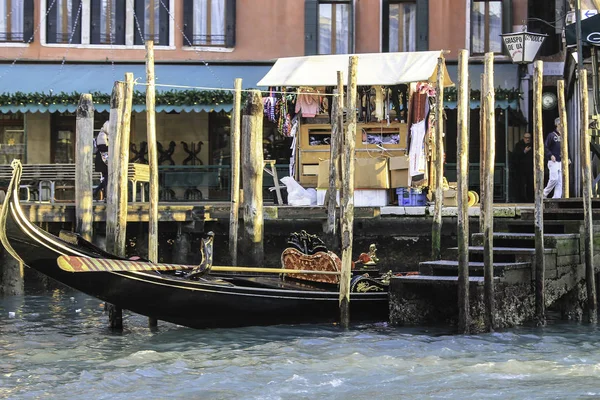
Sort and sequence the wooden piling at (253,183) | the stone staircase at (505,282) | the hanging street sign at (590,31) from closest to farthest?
the stone staircase at (505,282), the wooden piling at (253,183), the hanging street sign at (590,31)

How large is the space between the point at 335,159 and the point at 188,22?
22.4ft

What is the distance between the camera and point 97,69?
18.8 m

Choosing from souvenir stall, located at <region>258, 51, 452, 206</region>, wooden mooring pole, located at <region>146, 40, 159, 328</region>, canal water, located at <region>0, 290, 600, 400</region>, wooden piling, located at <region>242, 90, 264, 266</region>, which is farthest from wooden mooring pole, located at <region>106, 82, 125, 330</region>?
souvenir stall, located at <region>258, 51, 452, 206</region>

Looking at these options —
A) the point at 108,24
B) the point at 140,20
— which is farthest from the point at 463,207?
the point at 108,24

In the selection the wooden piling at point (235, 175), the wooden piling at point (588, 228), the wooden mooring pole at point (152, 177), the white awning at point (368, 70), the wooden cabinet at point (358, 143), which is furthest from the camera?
the wooden cabinet at point (358, 143)

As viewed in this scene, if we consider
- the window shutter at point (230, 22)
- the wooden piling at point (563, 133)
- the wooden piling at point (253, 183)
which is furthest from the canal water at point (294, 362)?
the window shutter at point (230, 22)

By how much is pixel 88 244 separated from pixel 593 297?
197 inches

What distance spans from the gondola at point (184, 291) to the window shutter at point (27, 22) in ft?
26.6

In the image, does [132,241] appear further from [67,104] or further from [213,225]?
[67,104]

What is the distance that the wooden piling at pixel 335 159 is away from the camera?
1327 cm

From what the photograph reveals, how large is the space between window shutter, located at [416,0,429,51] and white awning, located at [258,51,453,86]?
277 cm

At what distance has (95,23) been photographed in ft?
63.2

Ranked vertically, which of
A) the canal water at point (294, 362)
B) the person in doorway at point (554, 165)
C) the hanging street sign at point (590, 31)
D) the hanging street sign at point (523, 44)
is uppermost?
the hanging street sign at point (523, 44)

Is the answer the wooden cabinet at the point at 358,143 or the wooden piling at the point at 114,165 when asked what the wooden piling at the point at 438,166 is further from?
the wooden piling at the point at 114,165
